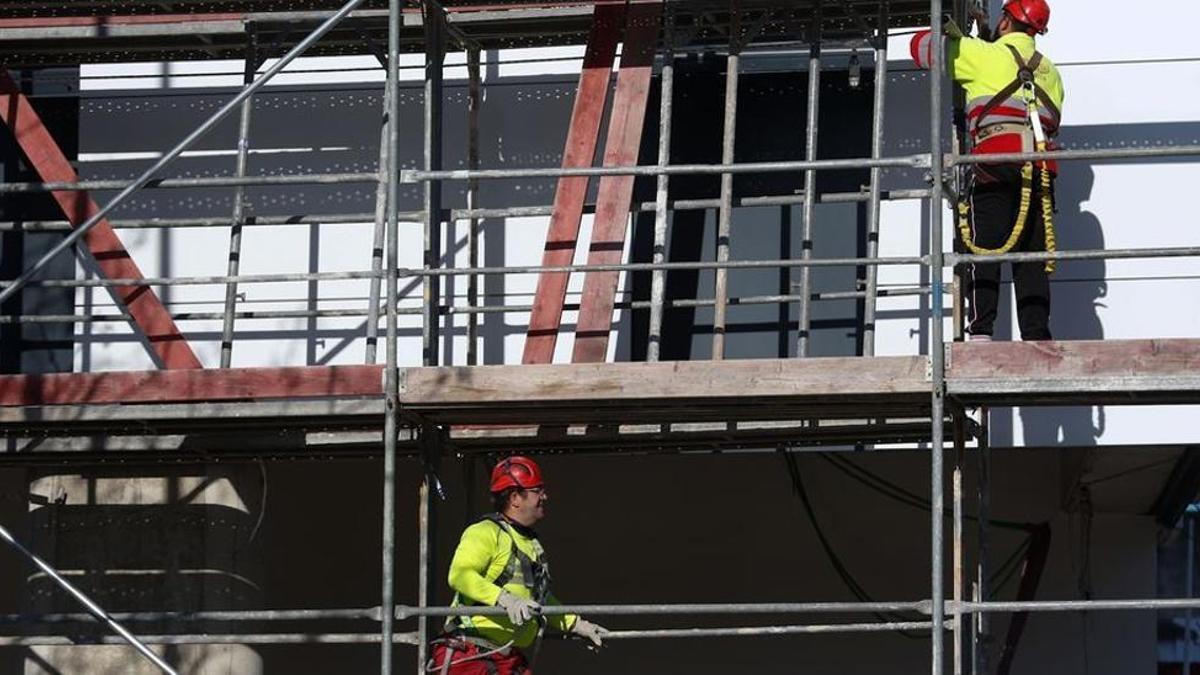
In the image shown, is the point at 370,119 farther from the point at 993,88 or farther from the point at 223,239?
the point at 993,88

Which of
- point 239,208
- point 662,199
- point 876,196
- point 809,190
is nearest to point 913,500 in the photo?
point 876,196

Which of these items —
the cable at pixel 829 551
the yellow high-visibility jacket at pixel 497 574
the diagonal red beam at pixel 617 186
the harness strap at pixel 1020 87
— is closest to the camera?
the yellow high-visibility jacket at pixel 497 574

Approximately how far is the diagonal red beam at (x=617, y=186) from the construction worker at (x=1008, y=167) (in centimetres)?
161

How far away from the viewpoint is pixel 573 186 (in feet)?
37.6

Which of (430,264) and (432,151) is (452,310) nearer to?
(430,264)

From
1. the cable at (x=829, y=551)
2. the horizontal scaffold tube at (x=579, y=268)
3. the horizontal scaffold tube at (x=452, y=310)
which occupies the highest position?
the horizontal scaffold tube at (x=452, y=310)

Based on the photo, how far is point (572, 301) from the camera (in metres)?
12.3

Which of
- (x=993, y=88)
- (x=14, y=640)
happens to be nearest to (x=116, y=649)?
(x=14, y=640)

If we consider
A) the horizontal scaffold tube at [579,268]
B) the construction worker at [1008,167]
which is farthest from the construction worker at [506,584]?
the construction worker at [1008,167]

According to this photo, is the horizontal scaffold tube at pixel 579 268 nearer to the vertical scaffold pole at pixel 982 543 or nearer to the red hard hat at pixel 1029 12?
the vertical scaffold pole at pixel 982 543

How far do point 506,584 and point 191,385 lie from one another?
1.74m

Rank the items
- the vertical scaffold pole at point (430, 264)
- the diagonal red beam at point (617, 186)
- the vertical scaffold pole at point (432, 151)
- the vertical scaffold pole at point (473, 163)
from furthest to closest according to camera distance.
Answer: the vertical scaffold pole at point (473, 163)
the diagonal red beam at point (617, 186)
the vertical scaffold pole at point (432, 151)
the vertical scaffold pole at point (430, 264)

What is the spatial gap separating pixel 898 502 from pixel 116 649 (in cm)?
477

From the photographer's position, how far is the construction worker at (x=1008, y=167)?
10461 mm
